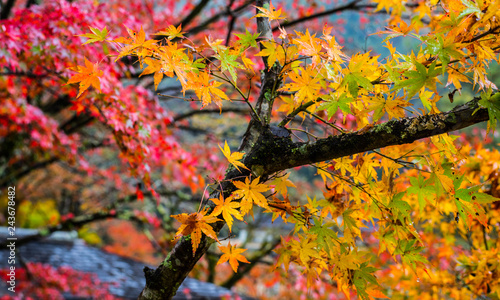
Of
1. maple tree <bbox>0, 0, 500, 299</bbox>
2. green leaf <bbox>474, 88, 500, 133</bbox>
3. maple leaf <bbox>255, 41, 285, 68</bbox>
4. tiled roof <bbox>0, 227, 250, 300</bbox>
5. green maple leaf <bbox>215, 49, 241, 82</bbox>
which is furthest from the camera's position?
tiled roof <bbox>0, 227, 250, 300</bbox>

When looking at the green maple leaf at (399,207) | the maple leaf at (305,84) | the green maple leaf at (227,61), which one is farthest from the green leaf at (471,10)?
the green maple leaf at (227,61)

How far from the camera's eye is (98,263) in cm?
748

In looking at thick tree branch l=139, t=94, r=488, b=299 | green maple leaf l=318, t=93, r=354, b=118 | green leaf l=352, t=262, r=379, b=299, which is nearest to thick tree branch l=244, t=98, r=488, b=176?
thick tree branch l=139, t=94, r=488, b=299

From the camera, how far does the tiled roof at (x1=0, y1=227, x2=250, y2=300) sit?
6105mm

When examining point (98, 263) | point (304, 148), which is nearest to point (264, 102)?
point (304, 148)

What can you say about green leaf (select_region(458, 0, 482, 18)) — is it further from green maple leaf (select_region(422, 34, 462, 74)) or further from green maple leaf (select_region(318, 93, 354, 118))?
green maple leaf (select_region(318, 93, 354, 118))

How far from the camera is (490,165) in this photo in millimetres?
2646

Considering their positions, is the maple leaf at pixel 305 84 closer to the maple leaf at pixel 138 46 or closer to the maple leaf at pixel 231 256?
the maple leaf at pixel 138 46

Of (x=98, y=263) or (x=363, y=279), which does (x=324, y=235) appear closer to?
(x=363, y=279)

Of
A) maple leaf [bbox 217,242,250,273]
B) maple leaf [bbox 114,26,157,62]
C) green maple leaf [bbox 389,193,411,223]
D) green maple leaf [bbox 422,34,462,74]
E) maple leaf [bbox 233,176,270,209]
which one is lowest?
maple leaf [bbox 217,242,250,273]

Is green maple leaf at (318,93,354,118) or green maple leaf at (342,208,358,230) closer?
green maple leaf at (318,93,354,118)

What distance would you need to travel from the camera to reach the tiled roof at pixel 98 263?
20.0 ft

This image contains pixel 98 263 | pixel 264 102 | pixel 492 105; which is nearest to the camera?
pixel 492 105

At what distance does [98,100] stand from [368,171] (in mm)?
2624
